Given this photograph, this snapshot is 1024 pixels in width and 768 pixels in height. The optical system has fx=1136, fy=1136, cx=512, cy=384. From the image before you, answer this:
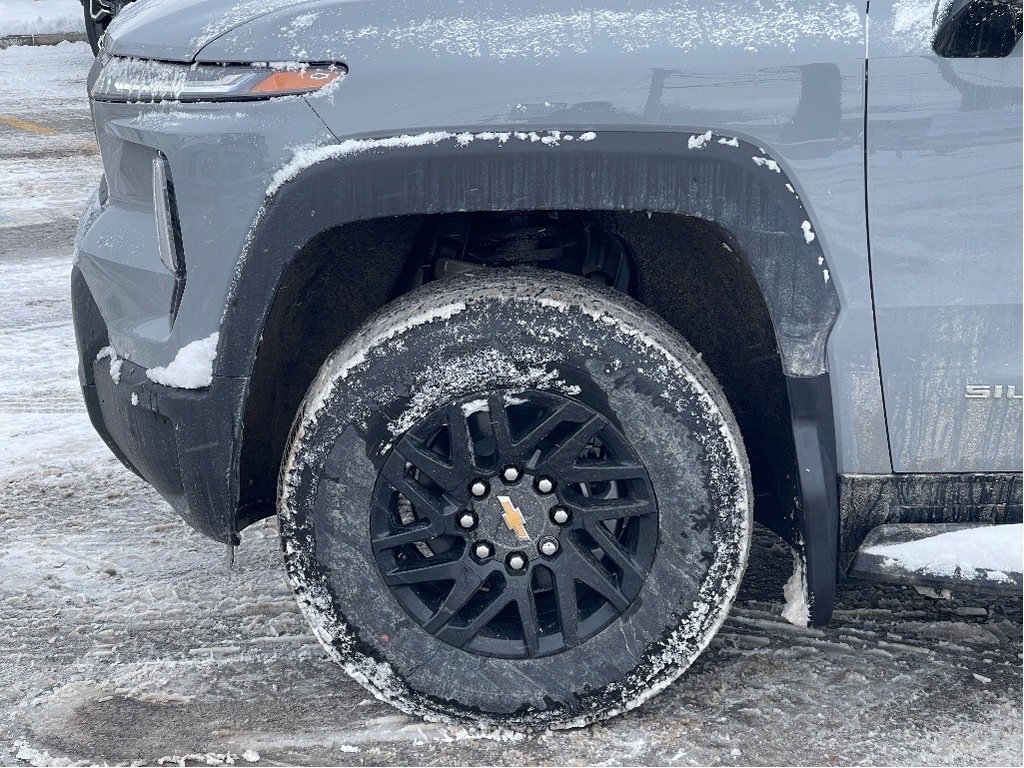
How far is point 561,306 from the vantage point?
201 centimetres

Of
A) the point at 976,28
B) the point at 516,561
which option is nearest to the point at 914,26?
the point at 976,28

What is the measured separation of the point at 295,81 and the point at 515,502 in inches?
33.3

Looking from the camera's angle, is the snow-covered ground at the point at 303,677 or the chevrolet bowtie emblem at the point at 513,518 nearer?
the chevrolet bowtie emblem at the point at 513,518

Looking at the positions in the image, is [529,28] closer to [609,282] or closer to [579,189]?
[579,189]

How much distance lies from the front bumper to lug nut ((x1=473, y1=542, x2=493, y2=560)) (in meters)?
0.47

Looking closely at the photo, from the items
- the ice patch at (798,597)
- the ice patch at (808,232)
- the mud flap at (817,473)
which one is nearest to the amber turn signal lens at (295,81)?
the ice patch at (808,232)

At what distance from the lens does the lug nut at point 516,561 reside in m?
2.14

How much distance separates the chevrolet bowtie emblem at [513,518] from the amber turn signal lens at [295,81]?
805 mm

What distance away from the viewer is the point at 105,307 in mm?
2305

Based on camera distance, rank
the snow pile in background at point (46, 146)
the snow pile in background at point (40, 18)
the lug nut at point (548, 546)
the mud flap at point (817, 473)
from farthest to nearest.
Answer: the snow pile in background at point (40, 18)
the snow pile in background at point (46, 146)
the lug nut at point (548, 546)
the mud flap at point (817, 473)

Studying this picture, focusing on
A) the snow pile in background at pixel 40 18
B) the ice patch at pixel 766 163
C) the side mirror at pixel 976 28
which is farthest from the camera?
the snow pile in background at pixel 40 18

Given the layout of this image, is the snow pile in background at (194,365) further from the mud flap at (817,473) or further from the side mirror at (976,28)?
the side mirror at (976,28)

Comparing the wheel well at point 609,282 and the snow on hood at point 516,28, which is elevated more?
the snow on hood at point 516,28

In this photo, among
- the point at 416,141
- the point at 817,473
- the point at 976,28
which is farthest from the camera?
the point at 817,473
